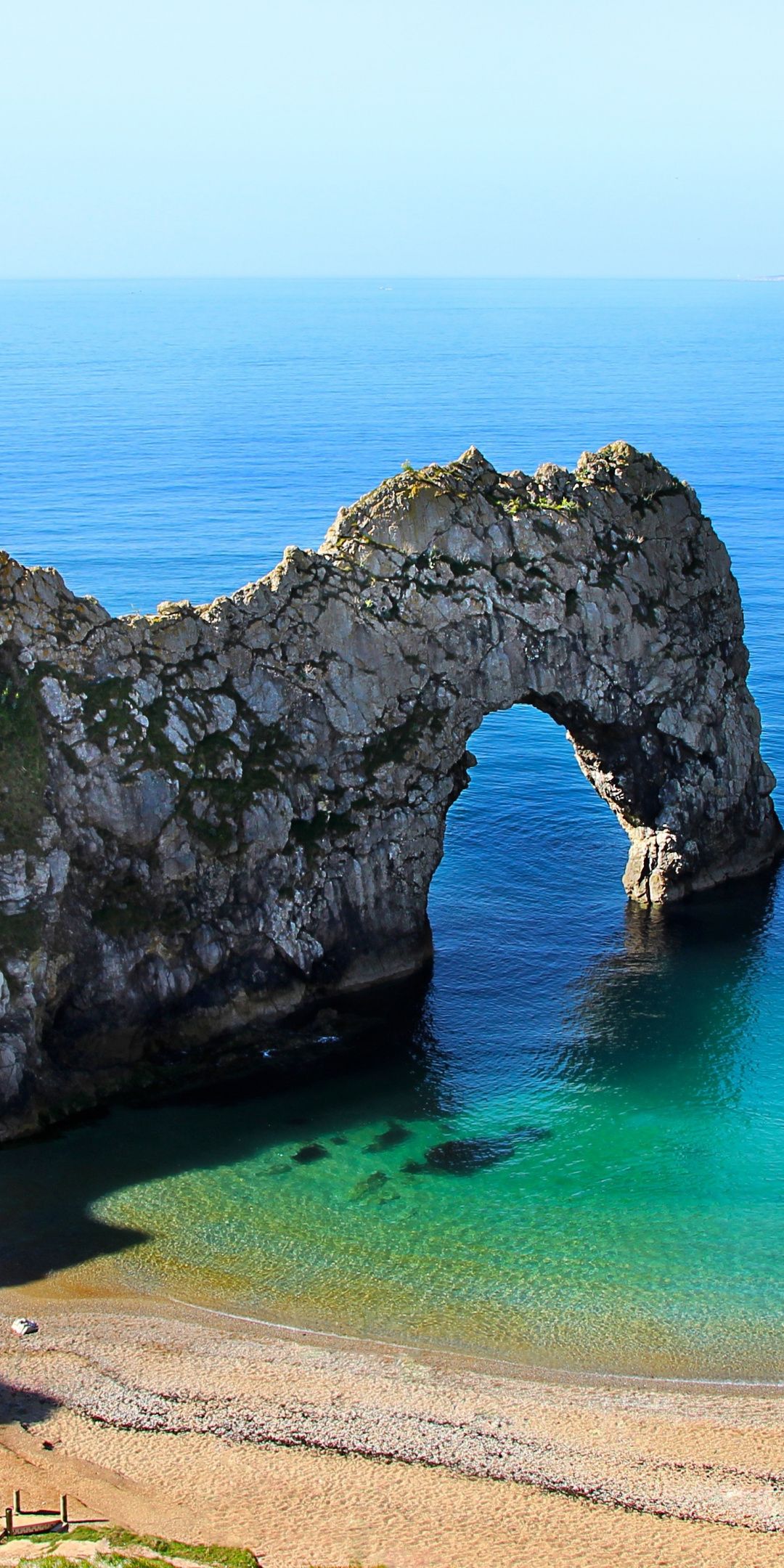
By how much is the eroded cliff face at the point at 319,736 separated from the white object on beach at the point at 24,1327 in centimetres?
858

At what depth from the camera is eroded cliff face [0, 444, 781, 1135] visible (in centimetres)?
4978

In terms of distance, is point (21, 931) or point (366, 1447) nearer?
point (366, 1447)

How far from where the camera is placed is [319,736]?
5500 centimetres

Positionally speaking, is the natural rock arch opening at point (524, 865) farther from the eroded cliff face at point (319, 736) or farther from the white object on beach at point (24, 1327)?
the white object on beach at point (24, 1327)

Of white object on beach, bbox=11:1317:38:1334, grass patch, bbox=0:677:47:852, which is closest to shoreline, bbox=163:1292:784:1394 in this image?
white object on beach, bbox=11:1317:38:1334

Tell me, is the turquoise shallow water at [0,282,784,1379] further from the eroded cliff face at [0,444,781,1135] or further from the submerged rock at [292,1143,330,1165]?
the eroded cliff face at [0,444,781,1135]

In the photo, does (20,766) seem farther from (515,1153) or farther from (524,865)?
(524,865)

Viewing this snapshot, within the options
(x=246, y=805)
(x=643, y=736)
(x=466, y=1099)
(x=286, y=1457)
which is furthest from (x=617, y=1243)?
(x=643, y=736)

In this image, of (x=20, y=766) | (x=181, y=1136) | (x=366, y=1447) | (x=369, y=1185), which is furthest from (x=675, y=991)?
(x=366, y=1447)

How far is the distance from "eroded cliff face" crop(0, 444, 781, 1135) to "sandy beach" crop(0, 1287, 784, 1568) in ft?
36.9

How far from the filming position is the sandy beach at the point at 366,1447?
3366 cm

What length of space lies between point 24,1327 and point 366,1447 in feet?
32.8

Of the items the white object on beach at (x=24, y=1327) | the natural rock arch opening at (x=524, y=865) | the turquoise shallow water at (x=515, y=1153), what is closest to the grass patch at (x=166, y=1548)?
the white object on beach at (x=24, y=1327)

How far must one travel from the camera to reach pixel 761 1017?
57688 millimetres
